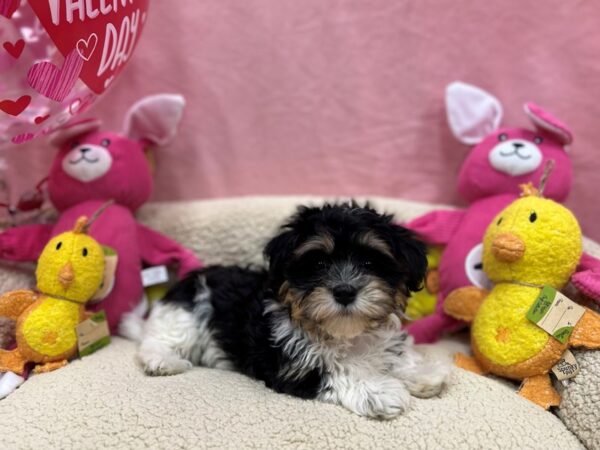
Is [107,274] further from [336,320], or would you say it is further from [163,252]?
[336,320]

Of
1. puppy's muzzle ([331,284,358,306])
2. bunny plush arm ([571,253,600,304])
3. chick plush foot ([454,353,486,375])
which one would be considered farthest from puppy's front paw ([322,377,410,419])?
bunny plush arm ([571,253,600,304])

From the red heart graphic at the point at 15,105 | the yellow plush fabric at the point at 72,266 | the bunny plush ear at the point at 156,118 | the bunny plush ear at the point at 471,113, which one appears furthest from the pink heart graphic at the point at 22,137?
the bunny plush ear at the point at 471,113

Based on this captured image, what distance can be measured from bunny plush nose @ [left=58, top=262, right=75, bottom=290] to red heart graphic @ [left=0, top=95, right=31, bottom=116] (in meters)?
0.66

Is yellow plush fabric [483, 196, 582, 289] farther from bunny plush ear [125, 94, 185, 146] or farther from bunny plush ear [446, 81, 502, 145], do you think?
bunny plush ear [125, 94, 185, 146]

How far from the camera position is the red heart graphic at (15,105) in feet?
6.79

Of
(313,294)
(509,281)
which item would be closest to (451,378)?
(509,281)

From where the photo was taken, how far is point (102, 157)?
9.19 feet

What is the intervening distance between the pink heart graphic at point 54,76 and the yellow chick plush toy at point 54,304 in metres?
0.63

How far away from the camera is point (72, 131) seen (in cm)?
282

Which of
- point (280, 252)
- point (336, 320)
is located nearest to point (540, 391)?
point (336, 320)

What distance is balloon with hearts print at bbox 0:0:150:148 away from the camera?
2004 mm

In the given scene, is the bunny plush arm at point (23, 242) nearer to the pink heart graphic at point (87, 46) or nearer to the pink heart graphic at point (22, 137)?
the pink heart graphic at point (22, 137)

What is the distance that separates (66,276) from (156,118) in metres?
1.14

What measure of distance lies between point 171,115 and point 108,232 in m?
0.77
